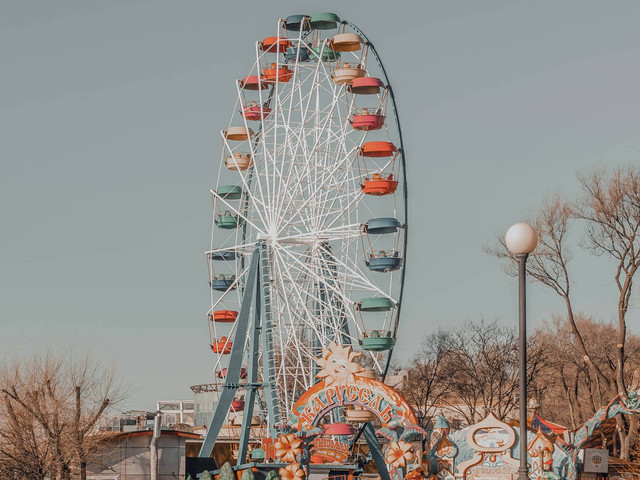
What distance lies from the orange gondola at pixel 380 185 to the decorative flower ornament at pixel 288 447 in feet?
52.8

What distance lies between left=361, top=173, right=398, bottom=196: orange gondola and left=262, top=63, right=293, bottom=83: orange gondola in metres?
7.07

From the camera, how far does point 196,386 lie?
51.7 meters

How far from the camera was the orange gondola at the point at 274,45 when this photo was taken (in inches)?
1916

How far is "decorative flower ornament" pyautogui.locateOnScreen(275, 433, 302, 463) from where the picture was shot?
30766 mm

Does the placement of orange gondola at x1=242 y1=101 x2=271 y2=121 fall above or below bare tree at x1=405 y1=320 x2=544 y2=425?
above

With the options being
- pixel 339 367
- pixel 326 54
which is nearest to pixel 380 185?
pixel 326 54

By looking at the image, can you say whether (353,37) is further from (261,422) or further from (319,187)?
(261,422)

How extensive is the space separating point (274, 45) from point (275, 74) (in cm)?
124

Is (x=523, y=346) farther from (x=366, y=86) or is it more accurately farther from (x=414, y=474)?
(x=366, y=86)

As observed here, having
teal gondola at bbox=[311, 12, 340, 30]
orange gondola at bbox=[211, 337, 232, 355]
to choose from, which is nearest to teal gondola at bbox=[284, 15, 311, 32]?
teal gondola at bbox=[311, 12, 340, 30]

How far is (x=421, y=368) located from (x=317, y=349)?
29.8 meters

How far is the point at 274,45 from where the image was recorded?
49094 mm

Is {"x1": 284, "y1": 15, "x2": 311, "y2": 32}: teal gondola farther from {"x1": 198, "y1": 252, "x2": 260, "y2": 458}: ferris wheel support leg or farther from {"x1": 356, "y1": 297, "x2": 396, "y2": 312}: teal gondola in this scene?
{"x1": 356, "y1": 297, "x2": 396, "y2": 312}: teal gondola

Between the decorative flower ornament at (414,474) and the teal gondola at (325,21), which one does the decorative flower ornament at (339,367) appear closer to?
the decorative flower ornament at (414,474)
